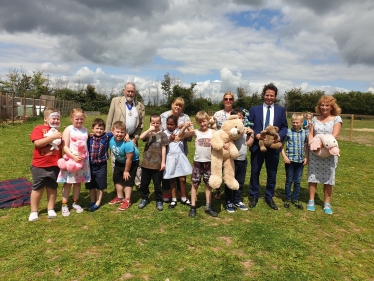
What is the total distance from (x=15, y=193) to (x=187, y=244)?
3403mm

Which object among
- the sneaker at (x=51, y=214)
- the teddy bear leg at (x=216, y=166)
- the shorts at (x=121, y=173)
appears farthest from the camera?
the shorts at (x=121, y=173)

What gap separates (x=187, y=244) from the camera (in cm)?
346

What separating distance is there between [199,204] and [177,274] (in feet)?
6.79

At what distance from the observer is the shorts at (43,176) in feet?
12.8

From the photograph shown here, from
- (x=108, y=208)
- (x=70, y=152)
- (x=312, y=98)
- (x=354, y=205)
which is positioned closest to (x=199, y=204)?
(x=108, y=208)

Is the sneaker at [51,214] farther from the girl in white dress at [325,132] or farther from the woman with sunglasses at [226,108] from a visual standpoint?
the girl in white dress at [325,132]

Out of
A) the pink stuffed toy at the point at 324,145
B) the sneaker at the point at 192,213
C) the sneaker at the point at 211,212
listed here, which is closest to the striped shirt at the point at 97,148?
the sneaker at the point at 192,213

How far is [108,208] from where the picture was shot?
4539 millimetres

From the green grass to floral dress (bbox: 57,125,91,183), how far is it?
571 millimetres

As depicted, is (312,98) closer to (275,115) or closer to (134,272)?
(275,115)

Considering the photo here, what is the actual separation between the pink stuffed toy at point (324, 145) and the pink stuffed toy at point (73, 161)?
370 centimetres

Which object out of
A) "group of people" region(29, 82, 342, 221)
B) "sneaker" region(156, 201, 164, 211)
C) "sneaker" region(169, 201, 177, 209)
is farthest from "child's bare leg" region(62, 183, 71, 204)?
"sneaker" region(169, 201, 177, 209)

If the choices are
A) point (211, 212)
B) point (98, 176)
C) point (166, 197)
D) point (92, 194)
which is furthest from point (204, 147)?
point (92, 194)

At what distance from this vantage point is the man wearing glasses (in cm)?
473
